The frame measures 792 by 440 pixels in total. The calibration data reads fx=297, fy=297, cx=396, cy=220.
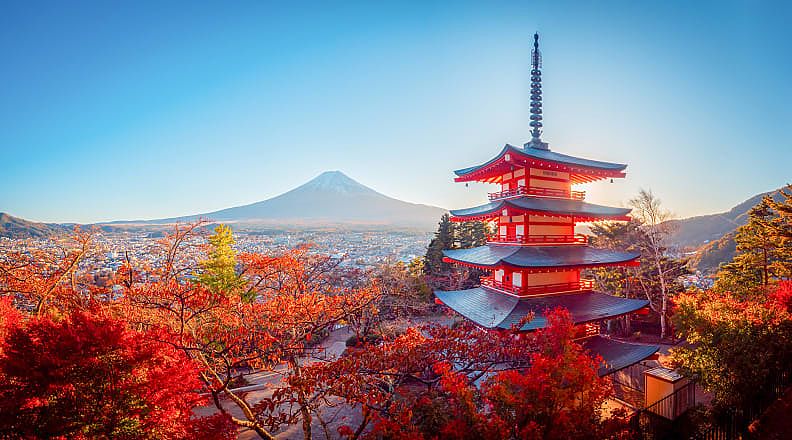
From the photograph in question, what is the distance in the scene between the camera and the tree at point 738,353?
7461mm

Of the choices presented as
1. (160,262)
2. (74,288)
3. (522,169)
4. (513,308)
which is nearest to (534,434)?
(513,308)

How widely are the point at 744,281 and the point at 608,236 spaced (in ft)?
23.7

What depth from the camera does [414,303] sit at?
870 inches

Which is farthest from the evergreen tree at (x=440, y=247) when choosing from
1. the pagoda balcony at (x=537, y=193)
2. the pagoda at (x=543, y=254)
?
the pagoda balcony at (x=537, y=193)

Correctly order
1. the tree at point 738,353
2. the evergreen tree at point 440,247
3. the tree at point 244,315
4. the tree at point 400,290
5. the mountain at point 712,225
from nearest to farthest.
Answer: the tree at point 244,315
the tree at point 738,353
the tree at point 400,290
the evergreen tree at point 440,247
the mountain at point 712,225

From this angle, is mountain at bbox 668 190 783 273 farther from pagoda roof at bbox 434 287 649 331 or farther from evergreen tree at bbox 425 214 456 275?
pagoda roof at bbox 434 287 649 331

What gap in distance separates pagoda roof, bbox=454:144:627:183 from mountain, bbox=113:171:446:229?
41798mm

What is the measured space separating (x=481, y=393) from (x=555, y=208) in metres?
7.14

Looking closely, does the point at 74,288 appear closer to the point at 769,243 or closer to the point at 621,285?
the point at 621,285

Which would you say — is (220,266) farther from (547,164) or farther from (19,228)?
(547,164)

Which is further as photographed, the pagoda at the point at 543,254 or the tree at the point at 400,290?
the tree at the point at 400,290

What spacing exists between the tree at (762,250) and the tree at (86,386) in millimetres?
23894

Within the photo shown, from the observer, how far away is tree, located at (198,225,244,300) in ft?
57.2

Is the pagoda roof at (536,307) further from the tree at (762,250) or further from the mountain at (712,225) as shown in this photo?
the mountain at (712,225)
